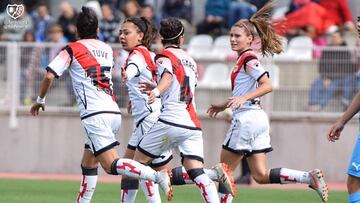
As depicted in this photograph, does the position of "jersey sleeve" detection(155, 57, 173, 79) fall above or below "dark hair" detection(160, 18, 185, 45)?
below

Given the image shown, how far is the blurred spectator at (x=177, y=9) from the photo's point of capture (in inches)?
912

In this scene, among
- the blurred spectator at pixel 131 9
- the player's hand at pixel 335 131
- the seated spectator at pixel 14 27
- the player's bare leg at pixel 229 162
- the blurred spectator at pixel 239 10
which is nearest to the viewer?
the player's hand at pixel 335 131

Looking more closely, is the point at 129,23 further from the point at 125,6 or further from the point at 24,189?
the point at 125,6

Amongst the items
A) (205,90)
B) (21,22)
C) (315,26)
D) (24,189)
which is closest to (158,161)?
(24,189)

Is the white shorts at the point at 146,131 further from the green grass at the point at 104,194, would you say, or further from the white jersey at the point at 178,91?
the green grass at the point at 104,194

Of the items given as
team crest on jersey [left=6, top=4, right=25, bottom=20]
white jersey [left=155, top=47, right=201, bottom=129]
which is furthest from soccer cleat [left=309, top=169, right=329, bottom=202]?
team crest on jersey [left=6, top=4, right=25, bottom=20]

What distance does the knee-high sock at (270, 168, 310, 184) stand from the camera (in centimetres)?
1176

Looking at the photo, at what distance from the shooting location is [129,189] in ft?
39.9

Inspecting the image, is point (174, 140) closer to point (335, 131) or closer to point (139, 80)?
point (139, 80)

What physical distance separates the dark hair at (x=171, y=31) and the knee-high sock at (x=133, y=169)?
52.9 inches

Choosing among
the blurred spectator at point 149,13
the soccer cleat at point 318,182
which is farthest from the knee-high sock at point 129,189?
the blurred spectator at point 149,13

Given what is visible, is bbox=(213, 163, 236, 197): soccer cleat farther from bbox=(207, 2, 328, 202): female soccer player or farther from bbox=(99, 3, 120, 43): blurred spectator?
bbox=(99, 3, 120, 43): blurred spectator

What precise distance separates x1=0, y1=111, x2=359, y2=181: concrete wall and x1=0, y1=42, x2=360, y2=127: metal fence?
25 cm

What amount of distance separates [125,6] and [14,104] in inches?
143
